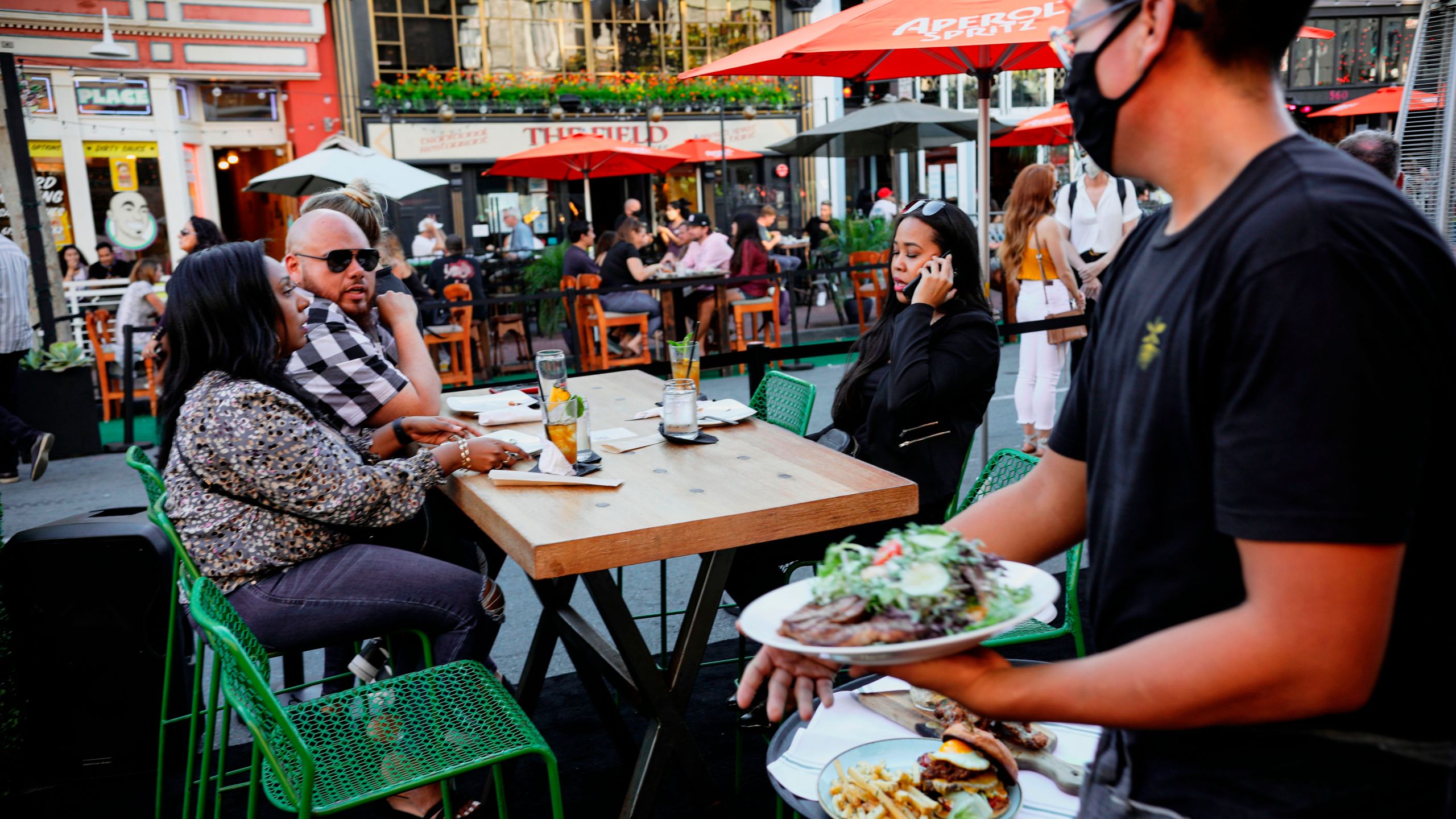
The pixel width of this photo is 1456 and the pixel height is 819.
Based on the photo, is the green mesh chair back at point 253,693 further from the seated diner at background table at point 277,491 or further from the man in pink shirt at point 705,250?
the man in pink shirt at point 705,250

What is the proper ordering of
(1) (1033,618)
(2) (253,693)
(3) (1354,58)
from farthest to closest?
1. (3) (1354,58)
2. (1) (1033,618)
3. (2) (253,693)

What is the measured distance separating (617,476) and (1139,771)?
194 cm

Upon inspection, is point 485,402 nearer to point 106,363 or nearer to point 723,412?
point 723,412

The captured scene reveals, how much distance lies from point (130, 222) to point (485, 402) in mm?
13846

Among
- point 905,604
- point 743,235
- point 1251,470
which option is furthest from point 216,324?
point 743,235

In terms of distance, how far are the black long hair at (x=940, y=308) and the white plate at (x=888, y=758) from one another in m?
2.05

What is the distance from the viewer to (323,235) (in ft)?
11.8

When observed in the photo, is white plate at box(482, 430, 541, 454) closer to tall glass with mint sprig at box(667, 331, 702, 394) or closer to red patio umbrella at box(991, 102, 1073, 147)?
tall glass with mint sprig at box(667, 331, 702, 394)

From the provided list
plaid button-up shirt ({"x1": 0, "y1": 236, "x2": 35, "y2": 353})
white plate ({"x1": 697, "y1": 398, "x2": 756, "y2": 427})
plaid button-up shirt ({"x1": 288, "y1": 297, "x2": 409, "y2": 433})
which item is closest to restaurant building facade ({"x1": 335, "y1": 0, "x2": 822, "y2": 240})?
plaid button-up shirt ({"x1": 0, "y1": 236, "x2": 35, "y2": 353})

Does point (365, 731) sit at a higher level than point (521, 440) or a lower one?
lower

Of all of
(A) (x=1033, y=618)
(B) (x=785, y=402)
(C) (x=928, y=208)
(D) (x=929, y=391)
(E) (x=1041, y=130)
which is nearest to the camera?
(A) (x=1033, y=618)

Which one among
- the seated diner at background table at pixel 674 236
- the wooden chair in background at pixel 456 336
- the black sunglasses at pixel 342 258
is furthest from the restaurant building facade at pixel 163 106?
the black sunglasses at pixel 342 258

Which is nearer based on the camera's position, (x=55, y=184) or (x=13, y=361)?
(x=13, y=361)

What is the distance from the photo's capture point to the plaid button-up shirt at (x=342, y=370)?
3.28m
